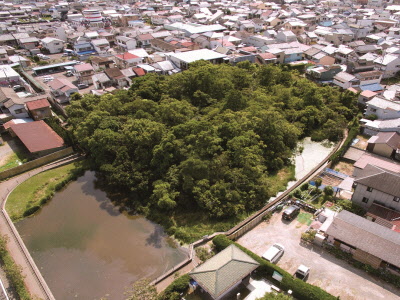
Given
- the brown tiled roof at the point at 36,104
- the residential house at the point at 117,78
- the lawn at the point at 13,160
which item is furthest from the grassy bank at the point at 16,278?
the residential house at the point at 117,78

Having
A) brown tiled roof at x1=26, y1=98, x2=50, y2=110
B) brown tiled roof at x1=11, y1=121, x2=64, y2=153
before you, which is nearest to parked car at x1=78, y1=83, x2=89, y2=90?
brown tiled roof at x1=26, y1=98, x2=50, y2=110

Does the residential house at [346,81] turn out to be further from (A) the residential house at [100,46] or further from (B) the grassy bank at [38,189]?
(A) the residential house at [100,46]

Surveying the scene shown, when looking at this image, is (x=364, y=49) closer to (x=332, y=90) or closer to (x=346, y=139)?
(x=332, y=90)

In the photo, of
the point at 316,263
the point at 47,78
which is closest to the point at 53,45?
the point at 47,78

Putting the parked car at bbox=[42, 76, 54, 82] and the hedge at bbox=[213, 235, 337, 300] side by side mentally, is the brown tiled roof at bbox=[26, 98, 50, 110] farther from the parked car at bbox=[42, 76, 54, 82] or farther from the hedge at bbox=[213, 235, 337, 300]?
the hedge at bbox=[213, 235, 337, 300]

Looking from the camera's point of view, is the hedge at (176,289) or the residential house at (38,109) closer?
the hedge at (176,289)

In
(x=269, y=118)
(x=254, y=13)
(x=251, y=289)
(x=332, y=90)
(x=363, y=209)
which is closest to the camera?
(x=251, y=289)

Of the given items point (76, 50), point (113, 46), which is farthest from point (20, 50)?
point (113, 46)
